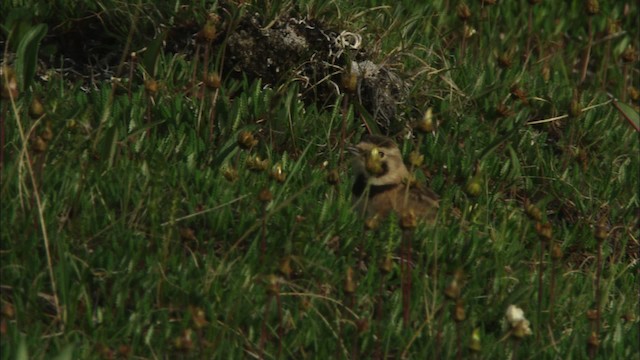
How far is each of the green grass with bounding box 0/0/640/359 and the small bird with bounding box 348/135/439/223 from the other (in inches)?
3.7

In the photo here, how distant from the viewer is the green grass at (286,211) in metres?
5.33

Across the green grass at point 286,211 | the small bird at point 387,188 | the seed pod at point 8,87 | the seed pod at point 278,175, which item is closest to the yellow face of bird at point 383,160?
the small bird at point 387,188

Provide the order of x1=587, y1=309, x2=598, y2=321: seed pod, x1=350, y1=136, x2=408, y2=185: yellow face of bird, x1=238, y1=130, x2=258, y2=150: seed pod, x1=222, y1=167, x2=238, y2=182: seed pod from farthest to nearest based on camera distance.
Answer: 1. x1=350, y1=136, x2=408, y2=185: yellow face of bird
2. x1=222, y1=167, x2=238, y2=182: seed pod
3. x1=238, y1=130, x2=258, y2=150: seed pod
4. x1=587, y1=309, x2=598, y2=321: seed pod

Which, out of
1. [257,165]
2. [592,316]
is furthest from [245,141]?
[592,316]

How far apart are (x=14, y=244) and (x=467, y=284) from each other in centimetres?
198

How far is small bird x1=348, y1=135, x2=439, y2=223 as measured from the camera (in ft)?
20.9

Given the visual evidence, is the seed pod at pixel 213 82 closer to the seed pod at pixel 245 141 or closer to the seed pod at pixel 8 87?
the seed pod at pixel 245 141

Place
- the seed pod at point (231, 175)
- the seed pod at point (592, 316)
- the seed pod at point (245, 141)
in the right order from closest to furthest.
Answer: the seed pod at point (592, 316) → the seed pod at point (245, 141) → the seed pod at point (231, 175)

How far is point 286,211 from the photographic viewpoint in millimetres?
6055

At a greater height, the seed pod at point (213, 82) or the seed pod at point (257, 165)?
the seed pod at point (213, 82)

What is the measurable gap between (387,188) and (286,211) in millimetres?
695

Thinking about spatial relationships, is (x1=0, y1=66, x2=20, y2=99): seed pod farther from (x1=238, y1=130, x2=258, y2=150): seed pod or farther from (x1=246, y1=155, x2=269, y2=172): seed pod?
(x1=246, y1=155, x2=269, y2=172): seed pod

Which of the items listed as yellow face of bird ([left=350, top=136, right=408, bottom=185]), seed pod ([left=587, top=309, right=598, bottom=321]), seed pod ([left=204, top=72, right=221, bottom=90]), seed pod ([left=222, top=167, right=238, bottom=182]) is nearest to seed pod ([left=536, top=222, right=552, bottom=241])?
seed pod ([left=587, top=309, right=598, bottom=321])

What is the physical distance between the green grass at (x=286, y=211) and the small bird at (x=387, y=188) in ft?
0.31
